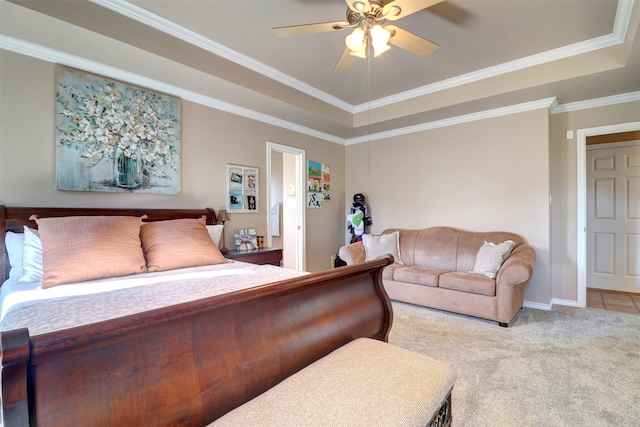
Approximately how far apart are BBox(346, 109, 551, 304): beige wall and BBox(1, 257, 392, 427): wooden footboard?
322cm

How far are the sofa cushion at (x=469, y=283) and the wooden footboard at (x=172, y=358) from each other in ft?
7.07

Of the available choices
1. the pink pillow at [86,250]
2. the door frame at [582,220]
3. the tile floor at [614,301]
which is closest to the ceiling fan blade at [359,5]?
the pink pillow at [86,250]

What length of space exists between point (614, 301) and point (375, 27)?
4498mm

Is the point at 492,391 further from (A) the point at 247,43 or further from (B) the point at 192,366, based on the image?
(A) the point at 247,43

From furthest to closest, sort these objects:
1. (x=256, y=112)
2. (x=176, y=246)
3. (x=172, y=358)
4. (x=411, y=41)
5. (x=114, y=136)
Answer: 1. (x=256, y=112)
2. (x=114, y=136)
3. (x=176, y=246)
4. (x=411, y=41)
5. (x=172, y=358)

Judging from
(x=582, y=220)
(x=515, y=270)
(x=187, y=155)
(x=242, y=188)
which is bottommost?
(x=515, y=270)

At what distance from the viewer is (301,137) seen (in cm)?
455

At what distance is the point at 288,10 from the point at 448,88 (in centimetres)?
225

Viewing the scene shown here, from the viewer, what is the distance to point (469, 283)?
313cm

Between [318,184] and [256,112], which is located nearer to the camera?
[256,112]

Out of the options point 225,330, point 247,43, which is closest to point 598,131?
Result: point 247,43

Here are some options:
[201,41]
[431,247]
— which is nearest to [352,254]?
[431,247]

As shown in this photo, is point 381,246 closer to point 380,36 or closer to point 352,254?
point 352,254

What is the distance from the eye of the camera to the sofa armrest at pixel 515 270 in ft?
9.26
